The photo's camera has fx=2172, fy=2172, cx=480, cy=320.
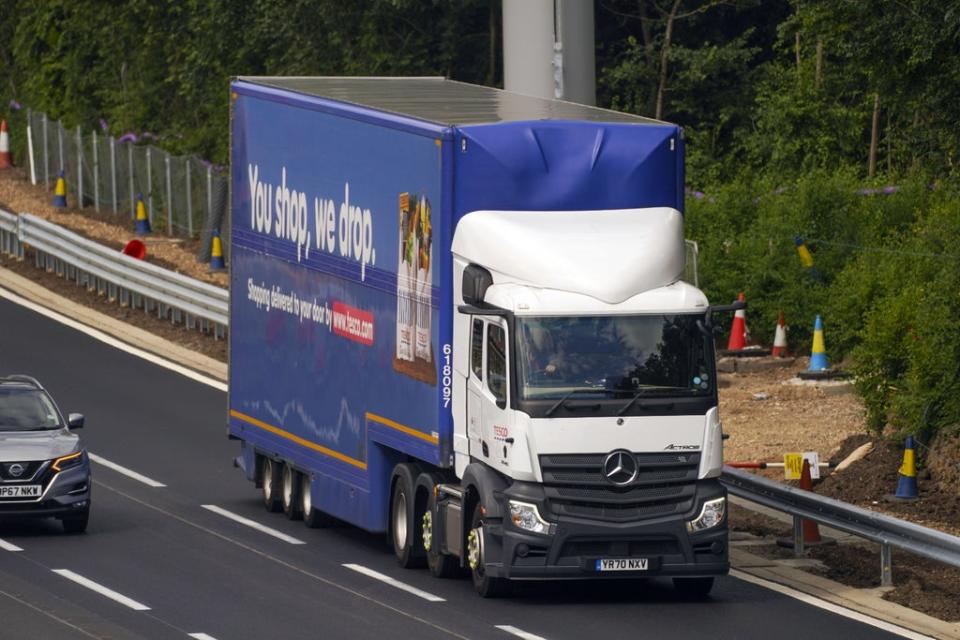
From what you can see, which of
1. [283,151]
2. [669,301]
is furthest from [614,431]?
[283,151]

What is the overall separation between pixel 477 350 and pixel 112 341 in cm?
1709

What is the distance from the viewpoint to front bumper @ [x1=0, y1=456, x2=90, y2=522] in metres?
21.0

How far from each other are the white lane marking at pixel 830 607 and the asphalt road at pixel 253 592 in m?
0.15

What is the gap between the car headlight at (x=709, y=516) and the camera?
57.7ft

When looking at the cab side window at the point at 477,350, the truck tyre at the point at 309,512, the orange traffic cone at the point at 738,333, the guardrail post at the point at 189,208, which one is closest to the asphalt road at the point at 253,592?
the truck tyre at the point at 309,512

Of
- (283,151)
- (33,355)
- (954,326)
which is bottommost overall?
(33,355)

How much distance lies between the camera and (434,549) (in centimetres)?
Answer: 1891

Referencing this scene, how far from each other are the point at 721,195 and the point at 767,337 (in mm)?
3613

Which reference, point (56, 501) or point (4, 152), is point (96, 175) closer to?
point (4, 152)

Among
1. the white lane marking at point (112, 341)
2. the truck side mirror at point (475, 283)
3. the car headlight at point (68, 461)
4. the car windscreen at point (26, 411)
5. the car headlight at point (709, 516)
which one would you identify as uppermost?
the truck side mirror at point (475, 283)

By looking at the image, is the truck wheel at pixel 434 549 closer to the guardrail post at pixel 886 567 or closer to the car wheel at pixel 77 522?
the guardrail post at pixel 886 567

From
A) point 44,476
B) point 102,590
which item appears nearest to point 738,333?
point 44,476

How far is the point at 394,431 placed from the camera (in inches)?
768

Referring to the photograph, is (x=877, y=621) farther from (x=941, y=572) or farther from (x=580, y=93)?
(x=580, y=93)
